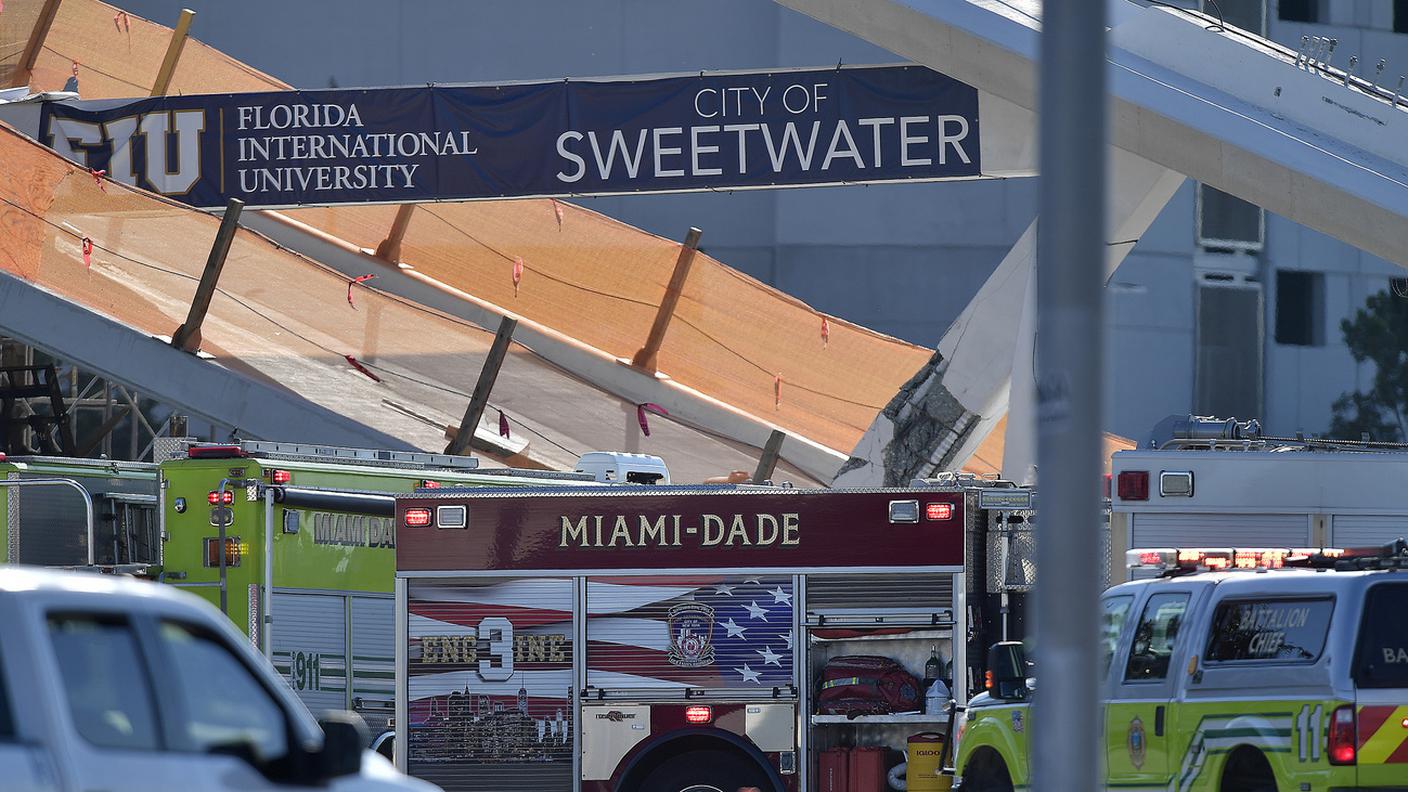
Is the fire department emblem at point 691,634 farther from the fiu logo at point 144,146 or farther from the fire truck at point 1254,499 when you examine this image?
the fiu logo at point 144,146

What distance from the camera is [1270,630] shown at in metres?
8.72

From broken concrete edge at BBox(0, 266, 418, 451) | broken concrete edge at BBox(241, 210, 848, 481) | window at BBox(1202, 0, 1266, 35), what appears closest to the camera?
broken concrete edge at BBox(0, 266, 418, 451)

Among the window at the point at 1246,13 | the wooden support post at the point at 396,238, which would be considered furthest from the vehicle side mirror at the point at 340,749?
the window at the point at 1246,13

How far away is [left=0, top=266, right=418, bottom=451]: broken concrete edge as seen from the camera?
61.8ft

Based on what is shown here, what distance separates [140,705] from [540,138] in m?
14.0

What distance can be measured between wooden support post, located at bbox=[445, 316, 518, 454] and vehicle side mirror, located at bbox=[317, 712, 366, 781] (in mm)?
13781

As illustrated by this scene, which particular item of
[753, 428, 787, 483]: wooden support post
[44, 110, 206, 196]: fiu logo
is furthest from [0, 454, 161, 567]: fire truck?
[753, 428, 787, 483]: wooden support post

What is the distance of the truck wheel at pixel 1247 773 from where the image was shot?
28.4 feet

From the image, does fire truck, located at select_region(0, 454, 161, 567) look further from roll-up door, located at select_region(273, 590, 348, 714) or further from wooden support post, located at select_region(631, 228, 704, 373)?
wooden support post, located at select_region(631, 228, 704, 373)

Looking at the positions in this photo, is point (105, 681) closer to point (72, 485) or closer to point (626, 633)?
point (626, 633)

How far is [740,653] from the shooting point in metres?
11.9

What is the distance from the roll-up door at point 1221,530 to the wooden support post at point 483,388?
8.87 meters

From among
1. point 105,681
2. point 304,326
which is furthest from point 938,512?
point 304,326

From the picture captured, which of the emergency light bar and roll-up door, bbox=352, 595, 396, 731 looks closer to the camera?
the emergency light bar
